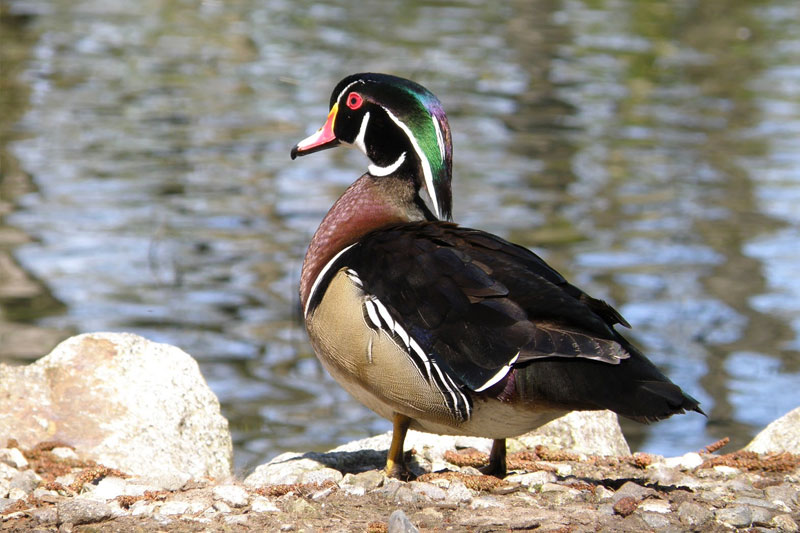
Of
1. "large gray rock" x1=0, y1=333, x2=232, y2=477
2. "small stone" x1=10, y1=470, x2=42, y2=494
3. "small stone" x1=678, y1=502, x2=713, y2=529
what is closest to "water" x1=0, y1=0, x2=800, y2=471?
"large gray rock" x1=0, y1=333, x2=232, y2=477

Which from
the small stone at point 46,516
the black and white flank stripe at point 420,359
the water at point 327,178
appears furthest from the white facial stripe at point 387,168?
the water at point 327,178

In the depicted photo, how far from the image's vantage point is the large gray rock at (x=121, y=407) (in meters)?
5.18

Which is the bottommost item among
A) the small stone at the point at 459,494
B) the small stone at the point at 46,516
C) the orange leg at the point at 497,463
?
the orange leg at the point at 497,463

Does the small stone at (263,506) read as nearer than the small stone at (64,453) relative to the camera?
Yes

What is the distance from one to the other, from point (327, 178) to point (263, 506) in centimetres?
713

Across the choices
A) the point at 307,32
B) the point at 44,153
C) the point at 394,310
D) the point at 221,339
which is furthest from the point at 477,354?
the point at 307,32

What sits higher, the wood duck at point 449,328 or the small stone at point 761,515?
the wood duck at point 449,328

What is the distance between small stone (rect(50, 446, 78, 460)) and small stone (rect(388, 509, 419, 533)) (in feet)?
6.44

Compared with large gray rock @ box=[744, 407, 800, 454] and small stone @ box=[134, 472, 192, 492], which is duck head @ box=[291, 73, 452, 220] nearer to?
small stone @ box=[134, 472, 192, 492]

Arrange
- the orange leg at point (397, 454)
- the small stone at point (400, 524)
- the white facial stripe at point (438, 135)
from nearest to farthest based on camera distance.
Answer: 1. the small stone at point (400, 524)
2. the orange leg at point (397, 454)
3. the white facial stripe at point (438, 135)

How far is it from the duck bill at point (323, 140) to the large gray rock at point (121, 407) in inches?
47.6

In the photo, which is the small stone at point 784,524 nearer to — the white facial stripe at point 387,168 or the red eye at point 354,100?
the white facial stripe at point 387,168

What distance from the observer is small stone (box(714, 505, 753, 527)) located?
3.95 m

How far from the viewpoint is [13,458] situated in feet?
16.0
